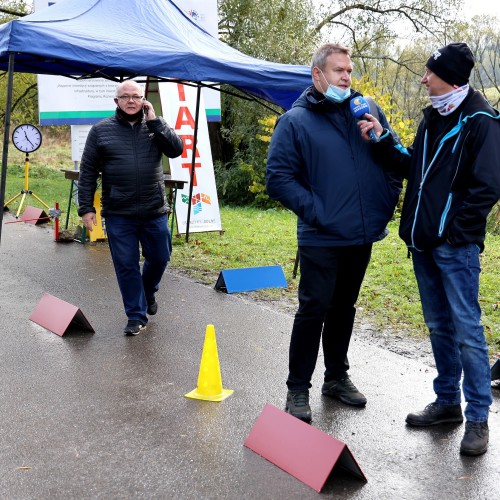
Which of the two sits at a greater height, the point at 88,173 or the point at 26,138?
the point at 88,173

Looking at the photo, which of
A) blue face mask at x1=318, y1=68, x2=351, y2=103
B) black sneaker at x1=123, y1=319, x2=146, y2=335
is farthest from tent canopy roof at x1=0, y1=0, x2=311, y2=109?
blue face mask at x1=318, y1=68, x2=351, y2=103

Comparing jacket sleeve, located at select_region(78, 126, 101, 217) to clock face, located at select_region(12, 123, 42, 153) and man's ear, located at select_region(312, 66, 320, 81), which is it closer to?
man's ear, located at select_region(312, 66, 320, 81)

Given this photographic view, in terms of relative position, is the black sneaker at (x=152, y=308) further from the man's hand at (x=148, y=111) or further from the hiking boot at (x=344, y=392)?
the hiking boot at (x=344, y=392)

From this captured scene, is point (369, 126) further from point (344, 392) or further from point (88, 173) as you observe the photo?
point (88, 173)

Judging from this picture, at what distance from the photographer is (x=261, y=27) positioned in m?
19.9

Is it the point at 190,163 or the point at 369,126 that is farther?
the point at 190,163

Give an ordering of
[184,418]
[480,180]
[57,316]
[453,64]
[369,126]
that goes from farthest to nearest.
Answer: [57,316], [184,418], [369,126], [453,64], [480,180]

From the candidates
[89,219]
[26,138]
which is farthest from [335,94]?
[26,138]

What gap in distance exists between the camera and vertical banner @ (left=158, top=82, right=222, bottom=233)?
1209cm

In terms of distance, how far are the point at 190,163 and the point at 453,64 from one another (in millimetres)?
8701

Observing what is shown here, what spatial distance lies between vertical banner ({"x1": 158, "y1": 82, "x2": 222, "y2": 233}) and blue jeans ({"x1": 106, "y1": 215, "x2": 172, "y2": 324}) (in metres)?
5.26

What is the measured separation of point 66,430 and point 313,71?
252 centimetres

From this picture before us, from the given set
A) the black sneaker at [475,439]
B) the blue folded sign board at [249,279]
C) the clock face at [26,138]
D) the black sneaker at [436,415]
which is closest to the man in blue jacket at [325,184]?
the black sneaker at [436,415]

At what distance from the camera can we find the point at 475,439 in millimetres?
3969
